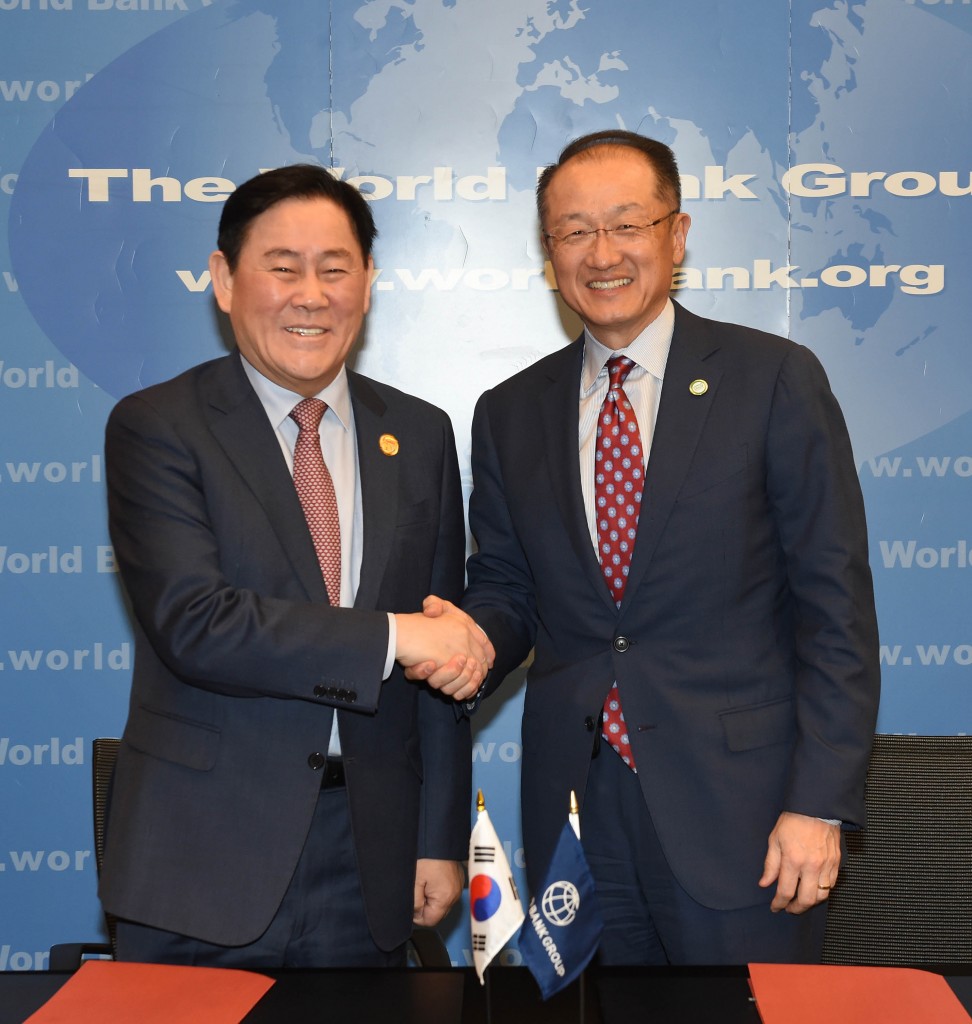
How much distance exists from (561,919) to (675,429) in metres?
1.15

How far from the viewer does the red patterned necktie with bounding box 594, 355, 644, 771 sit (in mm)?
2357

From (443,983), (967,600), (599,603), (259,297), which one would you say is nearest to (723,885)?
(599,603)

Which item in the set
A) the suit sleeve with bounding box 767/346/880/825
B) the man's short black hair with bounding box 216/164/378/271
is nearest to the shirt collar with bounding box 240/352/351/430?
the man's short black hair with bounding box 216/164/378/271

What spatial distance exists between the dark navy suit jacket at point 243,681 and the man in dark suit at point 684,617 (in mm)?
192

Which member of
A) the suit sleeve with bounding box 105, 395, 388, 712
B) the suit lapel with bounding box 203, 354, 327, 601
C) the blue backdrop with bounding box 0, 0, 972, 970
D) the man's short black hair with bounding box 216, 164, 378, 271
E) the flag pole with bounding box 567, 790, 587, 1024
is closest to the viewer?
the flag pole with bounding box 567, 790, 587, 1024

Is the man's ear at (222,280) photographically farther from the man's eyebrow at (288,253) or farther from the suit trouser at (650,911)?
the suit trouser at (650,911)

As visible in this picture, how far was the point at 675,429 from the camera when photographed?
2.36 m

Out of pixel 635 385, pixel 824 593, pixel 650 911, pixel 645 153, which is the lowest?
pixel 650 911

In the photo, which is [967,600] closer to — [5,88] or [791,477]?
[791,477]

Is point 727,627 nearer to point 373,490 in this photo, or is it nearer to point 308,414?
point 373,490

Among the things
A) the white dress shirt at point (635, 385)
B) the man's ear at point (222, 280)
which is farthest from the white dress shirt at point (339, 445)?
the white dress shirt at point (635, 385)

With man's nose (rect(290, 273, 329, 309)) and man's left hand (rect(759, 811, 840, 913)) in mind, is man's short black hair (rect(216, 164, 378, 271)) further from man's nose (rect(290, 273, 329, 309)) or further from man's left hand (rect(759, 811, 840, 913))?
man's left hand (rect(759, 811, 840, 913))

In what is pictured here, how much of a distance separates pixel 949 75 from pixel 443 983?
Answer: 10.9 feet

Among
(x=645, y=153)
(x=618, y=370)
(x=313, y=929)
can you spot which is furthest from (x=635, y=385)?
(x=313, y=929)
